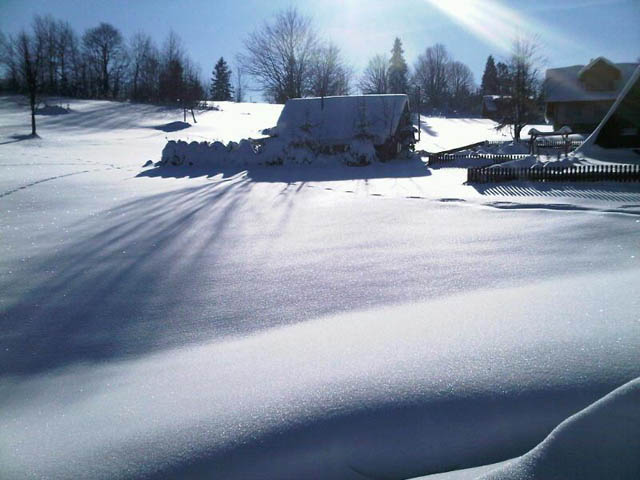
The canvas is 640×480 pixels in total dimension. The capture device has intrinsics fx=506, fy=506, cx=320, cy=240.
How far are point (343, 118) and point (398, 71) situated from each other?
209 feet

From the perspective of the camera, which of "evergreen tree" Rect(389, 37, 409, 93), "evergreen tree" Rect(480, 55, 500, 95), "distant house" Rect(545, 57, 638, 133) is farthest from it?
"evergreen tree" Rect(480, 55, 500, 95)

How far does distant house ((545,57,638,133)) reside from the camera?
4809 centimetres

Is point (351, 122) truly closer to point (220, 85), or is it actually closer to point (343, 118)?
point (343, 118)

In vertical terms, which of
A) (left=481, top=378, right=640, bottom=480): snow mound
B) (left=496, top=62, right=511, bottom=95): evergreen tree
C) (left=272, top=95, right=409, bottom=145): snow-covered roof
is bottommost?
(left=481, top=378, right=640, bottom=480): snow mound

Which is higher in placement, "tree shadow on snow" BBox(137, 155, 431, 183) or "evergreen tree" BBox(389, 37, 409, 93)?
"evergreen tree" BBox(389, 37, 409, 93)

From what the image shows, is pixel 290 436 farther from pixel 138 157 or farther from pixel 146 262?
pixel 138 157

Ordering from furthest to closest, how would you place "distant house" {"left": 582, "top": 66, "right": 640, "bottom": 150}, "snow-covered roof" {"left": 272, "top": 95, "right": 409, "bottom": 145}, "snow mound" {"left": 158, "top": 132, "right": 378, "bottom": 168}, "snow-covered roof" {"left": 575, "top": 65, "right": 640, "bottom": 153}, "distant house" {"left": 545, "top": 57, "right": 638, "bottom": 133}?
"distant house" {"left": 545, "top": 57, "right": 638, "bottom": 133} < "snow-covered roof" {"left": 272, "top": 95, "right": 409, "bottom": 145} < "snow mound" {"left": 158, "top": 132, "right": 378, "bottom": 168} < "distant house" {"left": 582, "top": 66, "right": 640, "bottom": 150} < "snow-covered roof" {"left": 575, "top": 65, "right": 640, "bottom": 153}

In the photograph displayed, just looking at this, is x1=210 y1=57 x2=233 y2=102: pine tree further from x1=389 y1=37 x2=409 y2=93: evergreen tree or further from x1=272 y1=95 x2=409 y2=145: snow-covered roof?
x1=272 y1=95 x2=409 y2=145: snow-covered roof

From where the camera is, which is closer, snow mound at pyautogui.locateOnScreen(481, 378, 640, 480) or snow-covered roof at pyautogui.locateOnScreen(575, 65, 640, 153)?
snow mound at pyautogui.locateOnScreen(481, 378, 640, 480)

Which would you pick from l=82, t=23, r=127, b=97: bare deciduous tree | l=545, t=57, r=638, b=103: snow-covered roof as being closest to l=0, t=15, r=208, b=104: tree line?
l=82, t=23, r=127, b=97: bare deciduous tree

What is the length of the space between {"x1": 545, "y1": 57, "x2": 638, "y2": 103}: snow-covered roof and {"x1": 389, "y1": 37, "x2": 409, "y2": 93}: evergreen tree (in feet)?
130

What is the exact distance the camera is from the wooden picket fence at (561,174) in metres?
18.5

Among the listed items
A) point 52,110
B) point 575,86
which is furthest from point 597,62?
point 52,110

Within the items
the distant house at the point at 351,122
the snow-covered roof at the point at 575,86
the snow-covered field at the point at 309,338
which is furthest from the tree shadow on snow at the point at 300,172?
the snow-covered roof at the point at 575,86
